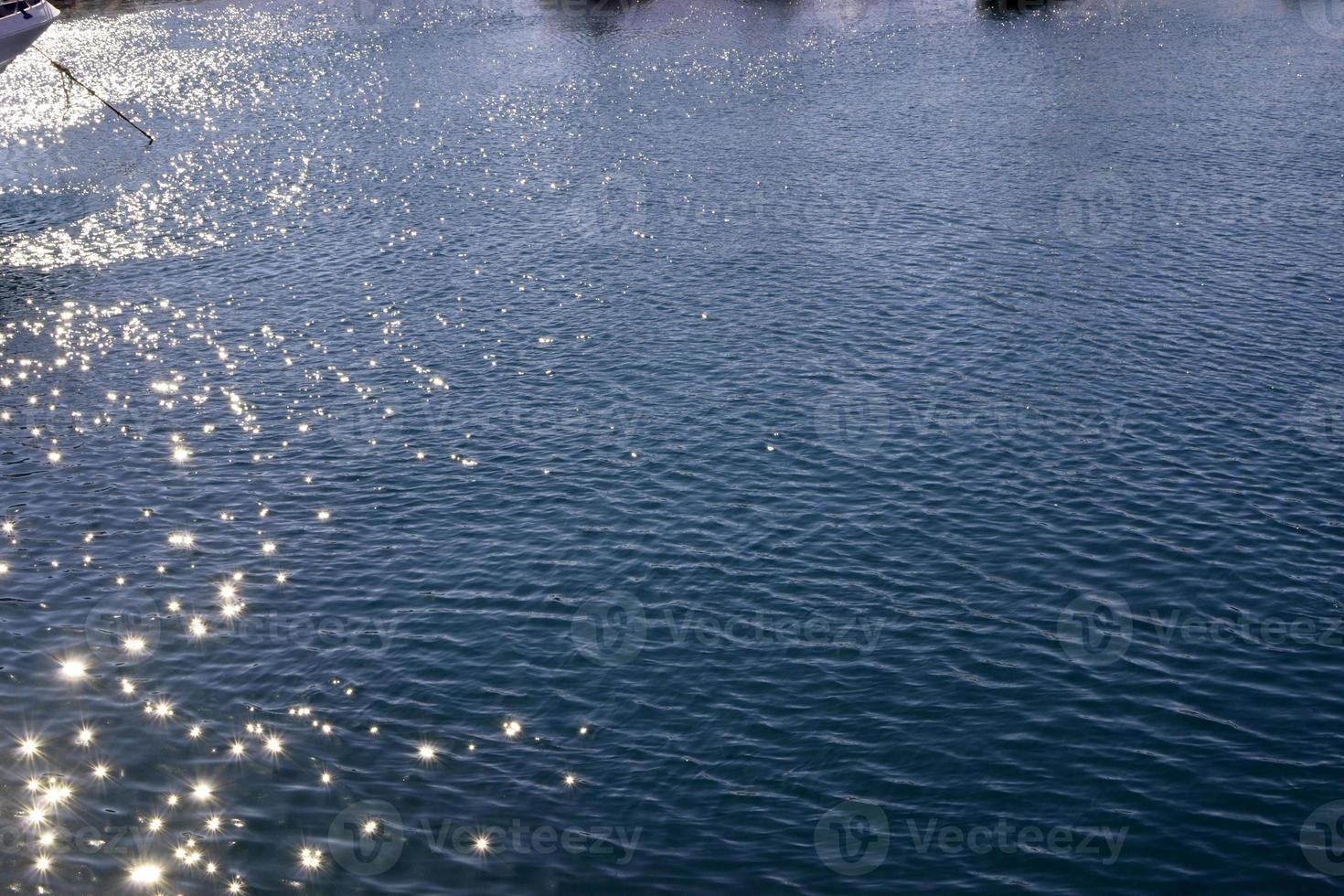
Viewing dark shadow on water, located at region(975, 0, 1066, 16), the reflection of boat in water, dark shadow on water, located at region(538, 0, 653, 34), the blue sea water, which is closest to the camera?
the blue sea water

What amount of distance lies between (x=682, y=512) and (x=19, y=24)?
8454cm

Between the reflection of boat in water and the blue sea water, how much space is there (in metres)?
11.4

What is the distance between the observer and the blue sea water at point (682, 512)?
38844 millimetres

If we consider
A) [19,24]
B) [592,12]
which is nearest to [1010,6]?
[592,12]

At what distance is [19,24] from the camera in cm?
10694

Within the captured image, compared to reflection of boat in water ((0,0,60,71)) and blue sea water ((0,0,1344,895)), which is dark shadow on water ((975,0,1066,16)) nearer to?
blue sea water ((0,0,1344,895))

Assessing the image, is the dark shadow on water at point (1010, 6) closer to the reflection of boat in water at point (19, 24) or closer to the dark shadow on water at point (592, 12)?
the dark shadow on water at point (592, 12)

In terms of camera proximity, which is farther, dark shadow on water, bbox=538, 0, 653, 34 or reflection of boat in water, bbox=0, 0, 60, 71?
dark shadow on water, bbox=538, 0, 653, 34

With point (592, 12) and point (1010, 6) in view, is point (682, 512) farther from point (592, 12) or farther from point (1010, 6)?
point (592, 12)

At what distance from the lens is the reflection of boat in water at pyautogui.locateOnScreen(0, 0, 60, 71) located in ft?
348

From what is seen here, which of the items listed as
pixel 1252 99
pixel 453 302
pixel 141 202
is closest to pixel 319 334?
pixel 453 302

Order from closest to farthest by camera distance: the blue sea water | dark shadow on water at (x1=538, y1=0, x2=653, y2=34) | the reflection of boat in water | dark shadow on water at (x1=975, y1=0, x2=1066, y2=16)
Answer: the blue sea water → the reflection of boat in water → dark shadow on water at (x1=975, y1=0, x2=1066, y2=16) → dark shadow on water at (x1=538, y1=0, x2=653, y2=34)

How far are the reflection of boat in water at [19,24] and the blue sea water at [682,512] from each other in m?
11.4

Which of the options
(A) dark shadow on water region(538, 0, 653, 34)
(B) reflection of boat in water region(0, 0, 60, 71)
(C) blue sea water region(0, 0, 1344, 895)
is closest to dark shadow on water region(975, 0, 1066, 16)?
(A) dark shadow on water region(538, 0, 653, 34)
